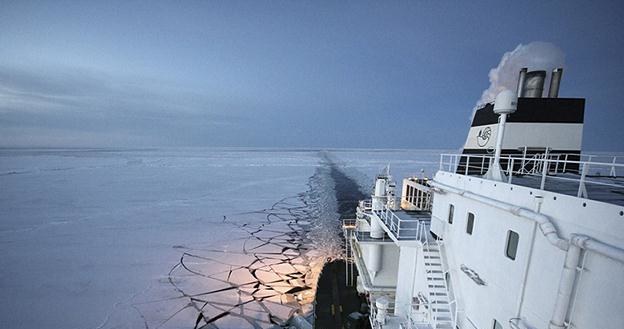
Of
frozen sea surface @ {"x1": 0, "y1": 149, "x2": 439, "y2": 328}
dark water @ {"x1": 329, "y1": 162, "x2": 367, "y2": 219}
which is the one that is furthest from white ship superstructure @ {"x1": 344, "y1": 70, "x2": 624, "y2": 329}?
dark water @ {"x1": 329, "y1": 162, "x2": 367, "y2": 219}

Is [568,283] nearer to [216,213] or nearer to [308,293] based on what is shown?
[308,293]

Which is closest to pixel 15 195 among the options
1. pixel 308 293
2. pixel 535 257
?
pixel 308 293

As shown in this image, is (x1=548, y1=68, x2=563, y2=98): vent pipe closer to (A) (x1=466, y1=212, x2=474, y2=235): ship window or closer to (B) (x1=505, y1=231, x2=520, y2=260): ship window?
(A) (x1=466, y1=212, x2=474, y2=235): ship window

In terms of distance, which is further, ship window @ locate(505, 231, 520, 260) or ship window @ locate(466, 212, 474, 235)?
ship window @ locate(466, 212, 474, 235)

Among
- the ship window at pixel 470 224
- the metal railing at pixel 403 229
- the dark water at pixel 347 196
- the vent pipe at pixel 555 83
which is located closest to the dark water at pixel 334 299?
the metal railing at pixel 403 229

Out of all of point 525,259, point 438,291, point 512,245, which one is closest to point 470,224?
point 512,245

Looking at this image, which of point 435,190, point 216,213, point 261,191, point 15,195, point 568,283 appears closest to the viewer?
point 568,283
